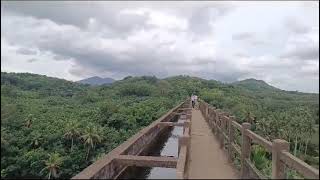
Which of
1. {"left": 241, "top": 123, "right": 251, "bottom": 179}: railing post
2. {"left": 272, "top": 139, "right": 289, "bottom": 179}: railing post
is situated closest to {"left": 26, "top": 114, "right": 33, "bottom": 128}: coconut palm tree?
{"left": 241, "top": 123, "right": 251, "bottom": 179}: railing post

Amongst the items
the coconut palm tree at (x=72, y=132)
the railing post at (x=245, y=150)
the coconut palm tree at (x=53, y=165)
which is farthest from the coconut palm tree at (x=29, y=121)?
the railing post at (x=245, y=150)

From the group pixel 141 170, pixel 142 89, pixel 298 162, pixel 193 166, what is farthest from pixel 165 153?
pixel 142 89

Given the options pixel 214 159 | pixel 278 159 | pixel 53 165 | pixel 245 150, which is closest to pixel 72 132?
pixel 53 165

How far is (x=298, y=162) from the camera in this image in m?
4.82

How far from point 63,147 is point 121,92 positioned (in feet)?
214

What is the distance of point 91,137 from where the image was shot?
44.9 meters

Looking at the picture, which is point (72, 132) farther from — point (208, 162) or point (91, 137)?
point (208, 162)

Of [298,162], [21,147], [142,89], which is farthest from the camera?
[142,89]

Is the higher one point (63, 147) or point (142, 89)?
point (142, 89)

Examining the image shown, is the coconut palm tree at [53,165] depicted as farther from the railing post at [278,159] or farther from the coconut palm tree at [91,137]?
the railing post at [278,159]

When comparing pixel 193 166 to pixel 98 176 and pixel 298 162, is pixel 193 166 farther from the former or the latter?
pixel 298 162

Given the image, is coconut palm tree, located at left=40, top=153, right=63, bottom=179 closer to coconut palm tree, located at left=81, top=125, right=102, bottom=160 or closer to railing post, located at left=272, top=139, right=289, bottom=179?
coconut palm tree, located at left=81, top=125, right=102, bottom=160

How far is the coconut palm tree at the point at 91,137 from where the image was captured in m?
44.8

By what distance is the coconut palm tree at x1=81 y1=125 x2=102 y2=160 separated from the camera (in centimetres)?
4475
